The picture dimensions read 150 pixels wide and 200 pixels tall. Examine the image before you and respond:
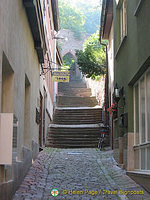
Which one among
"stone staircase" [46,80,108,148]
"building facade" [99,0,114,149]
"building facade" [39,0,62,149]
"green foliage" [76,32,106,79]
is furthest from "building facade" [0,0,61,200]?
"green foliage" [76,32,106,79]

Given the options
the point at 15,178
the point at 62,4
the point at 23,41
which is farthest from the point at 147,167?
the point at 62,4

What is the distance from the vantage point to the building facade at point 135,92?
287 inches

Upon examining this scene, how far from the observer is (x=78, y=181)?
8188mm

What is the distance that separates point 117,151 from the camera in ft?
35.4

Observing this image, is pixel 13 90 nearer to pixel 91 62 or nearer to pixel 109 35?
pixel 109 35

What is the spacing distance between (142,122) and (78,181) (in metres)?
1.96

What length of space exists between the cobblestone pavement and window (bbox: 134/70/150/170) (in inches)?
21.7

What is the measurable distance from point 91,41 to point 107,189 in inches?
720

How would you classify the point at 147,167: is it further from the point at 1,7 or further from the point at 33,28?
the point at 33,28

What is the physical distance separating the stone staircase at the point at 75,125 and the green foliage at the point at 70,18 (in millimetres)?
28784

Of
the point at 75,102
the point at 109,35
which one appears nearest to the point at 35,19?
Answer: the point at 109,35

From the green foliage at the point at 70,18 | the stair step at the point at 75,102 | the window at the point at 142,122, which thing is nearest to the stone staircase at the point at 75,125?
the stair step at the point at 75,102

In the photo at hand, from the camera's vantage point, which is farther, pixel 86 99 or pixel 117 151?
pixel 86 99

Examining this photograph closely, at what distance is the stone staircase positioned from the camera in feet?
55.8
